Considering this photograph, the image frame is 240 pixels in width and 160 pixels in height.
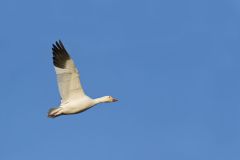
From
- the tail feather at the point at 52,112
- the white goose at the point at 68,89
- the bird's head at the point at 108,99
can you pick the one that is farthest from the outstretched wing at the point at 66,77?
the bird's head at the point at 108,99

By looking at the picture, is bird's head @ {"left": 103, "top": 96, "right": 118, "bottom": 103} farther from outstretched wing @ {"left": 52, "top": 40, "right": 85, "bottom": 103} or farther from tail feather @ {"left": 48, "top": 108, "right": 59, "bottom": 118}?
tail feather @ {"left": 48, "top": 108, "right": 59, "bottom": 118}

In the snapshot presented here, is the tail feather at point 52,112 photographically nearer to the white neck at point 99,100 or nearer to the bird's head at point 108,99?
the white neck at point 99,100

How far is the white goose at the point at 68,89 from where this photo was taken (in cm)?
2027

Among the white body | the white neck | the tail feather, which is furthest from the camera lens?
the white neck

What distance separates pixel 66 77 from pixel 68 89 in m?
0.53

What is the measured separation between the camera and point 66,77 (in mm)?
20344

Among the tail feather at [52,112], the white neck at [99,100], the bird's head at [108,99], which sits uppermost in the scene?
the bird's head at [108,99]

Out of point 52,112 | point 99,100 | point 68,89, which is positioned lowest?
point 52,112

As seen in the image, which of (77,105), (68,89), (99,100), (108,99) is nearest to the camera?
(77,105)

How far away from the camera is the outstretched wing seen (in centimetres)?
2033

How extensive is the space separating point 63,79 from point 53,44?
1725mm

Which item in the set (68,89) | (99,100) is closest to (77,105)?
(68,89)

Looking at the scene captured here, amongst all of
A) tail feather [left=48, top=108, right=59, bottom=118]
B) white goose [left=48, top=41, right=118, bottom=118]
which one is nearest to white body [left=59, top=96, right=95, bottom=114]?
white goose [left=48, top=41, right=118, bottom=118]

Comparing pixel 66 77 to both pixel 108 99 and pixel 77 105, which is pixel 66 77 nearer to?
pixel 77 105
